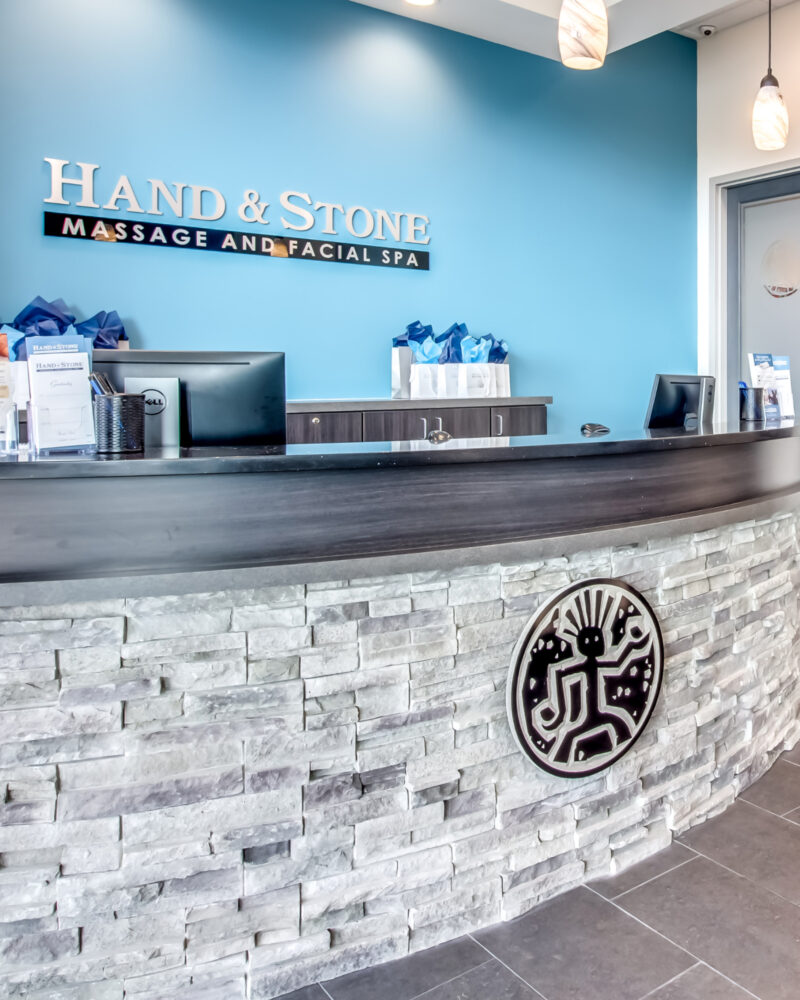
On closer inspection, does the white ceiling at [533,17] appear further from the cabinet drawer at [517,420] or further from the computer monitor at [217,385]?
the computer monitor at [217,385]

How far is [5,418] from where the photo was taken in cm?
210

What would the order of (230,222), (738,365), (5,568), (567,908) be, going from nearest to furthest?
(5,568), (567,908), (230,222), (738,365)

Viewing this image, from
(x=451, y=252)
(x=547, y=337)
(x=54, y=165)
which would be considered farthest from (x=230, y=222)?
(x=547, y=337)

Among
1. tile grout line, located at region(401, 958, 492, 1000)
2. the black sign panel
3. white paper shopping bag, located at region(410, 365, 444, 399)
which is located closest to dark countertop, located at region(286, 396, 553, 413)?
white paper shopping bag, located at region(410, 365, 444, 399)

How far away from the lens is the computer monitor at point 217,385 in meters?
2.28

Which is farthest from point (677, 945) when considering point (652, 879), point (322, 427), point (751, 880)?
point (322, 427)

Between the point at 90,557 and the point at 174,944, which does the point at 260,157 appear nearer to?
the point at 90,557

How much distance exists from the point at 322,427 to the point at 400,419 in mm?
392

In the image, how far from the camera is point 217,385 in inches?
91.4

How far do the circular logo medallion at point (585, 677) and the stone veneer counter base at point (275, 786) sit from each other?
1.8 inches

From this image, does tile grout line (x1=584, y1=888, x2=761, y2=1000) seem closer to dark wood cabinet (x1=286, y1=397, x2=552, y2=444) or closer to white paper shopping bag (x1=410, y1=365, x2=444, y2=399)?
dark wood cabinet (x1=286, y1=397, x2=552, y2=444)

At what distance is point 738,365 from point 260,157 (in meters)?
3.55

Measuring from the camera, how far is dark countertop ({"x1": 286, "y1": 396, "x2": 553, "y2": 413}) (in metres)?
3.75

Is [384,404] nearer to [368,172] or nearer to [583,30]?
[368,172]
